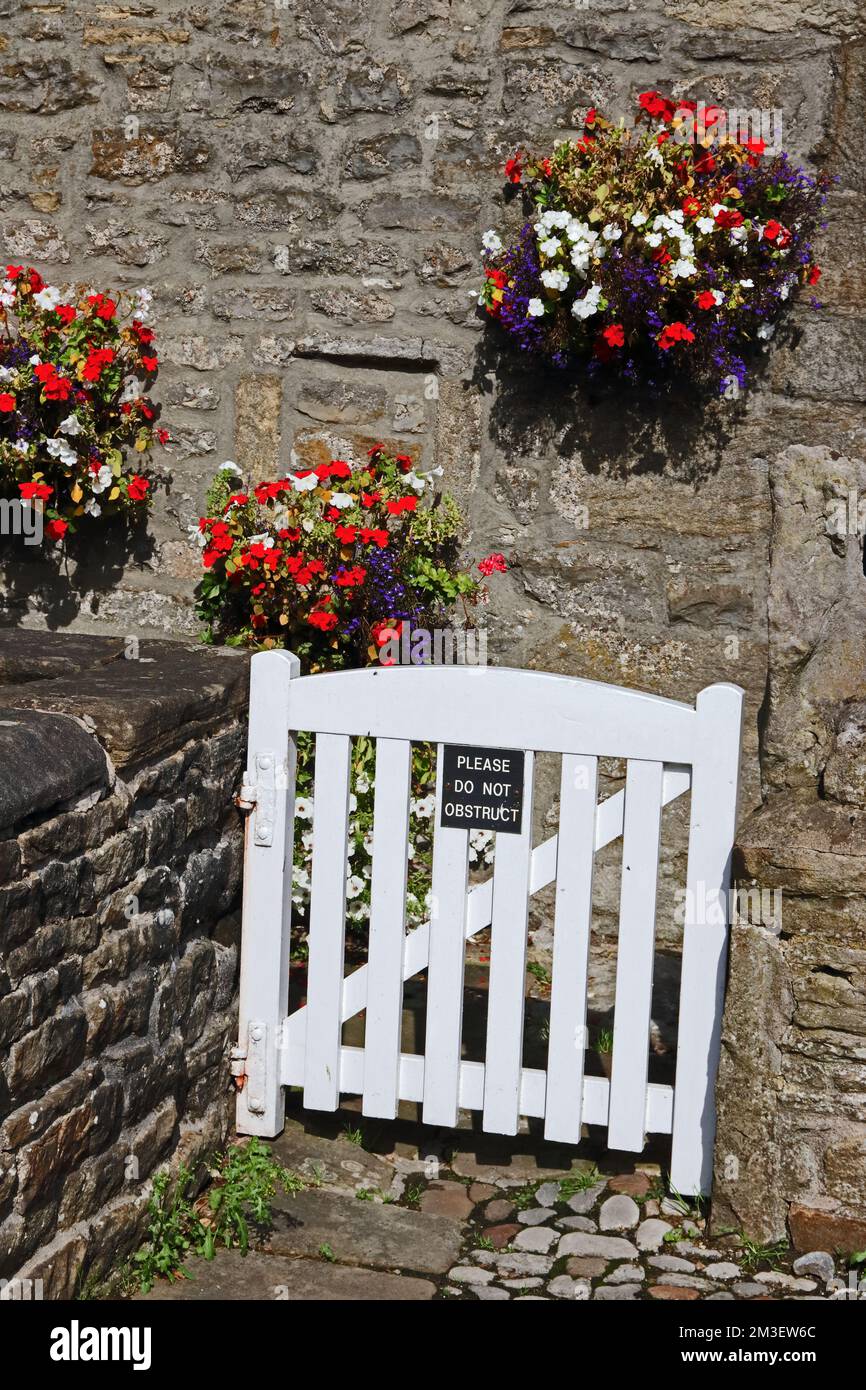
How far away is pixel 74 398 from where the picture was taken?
4.32m

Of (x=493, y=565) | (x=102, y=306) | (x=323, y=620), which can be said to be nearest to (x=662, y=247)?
(x=493, y=565)

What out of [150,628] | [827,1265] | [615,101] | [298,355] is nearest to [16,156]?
[298,355]

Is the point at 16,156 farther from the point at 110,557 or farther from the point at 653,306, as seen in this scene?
the point at 653,306

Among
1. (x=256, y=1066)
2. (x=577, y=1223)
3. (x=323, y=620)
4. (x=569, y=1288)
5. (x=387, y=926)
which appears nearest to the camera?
(x=569, y=1288)

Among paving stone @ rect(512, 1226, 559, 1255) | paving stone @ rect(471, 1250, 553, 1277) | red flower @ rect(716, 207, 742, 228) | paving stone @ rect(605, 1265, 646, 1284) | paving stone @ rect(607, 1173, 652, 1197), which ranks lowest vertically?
paving stone @ rect(471, 1250, 553, 1277)

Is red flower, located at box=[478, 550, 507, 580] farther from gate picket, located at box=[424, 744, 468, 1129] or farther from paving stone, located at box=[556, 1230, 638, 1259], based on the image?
paving stone, located at box=[556, 1230, 638, 1259]

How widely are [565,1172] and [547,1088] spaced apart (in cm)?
29

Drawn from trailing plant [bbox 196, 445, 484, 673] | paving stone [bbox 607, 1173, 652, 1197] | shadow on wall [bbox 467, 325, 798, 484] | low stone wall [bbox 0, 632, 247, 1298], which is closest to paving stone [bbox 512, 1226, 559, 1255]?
paving stone [bbox 607, 1173, 652, 1197]

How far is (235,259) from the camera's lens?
4.39 meters

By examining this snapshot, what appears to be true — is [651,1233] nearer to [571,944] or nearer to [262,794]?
[571,944]

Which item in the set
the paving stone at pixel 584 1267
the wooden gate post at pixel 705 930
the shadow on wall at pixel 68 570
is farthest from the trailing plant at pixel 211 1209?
the shadow on wall at pixel 68 570

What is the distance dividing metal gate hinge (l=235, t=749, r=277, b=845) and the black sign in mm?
414

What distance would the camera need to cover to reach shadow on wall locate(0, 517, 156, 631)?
461cm

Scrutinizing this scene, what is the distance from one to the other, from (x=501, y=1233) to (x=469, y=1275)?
19cm
